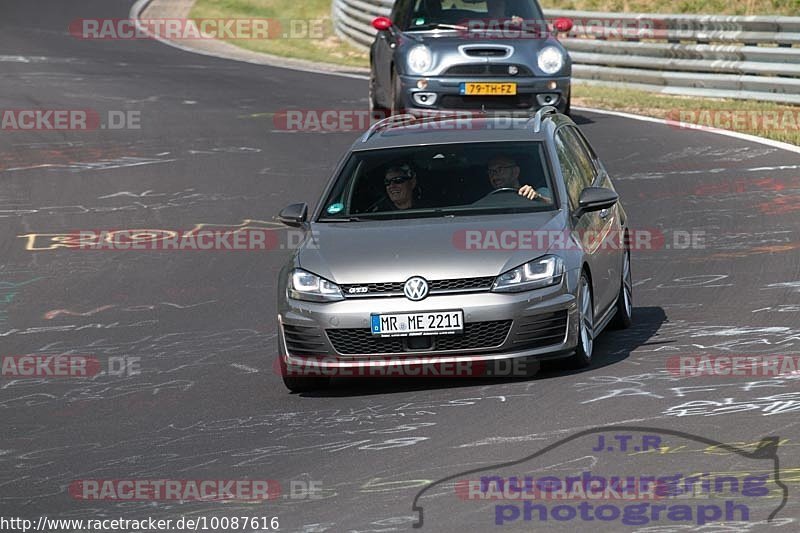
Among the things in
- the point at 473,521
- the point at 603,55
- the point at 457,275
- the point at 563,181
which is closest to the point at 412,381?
the point at 457,275

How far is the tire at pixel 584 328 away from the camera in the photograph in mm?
9492

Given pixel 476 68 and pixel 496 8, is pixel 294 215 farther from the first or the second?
pixel 496 8

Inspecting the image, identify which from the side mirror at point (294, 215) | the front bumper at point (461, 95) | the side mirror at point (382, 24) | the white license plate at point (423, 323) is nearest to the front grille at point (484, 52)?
the front bumper at point (461, 95)

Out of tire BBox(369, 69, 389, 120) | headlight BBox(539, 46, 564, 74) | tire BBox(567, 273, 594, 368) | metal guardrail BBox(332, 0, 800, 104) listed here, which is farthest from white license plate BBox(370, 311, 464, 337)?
metal guardrail BBox(332, 0, 800, 104)

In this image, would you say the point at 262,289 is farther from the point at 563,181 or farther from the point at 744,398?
the point at 744,398

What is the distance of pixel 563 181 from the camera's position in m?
10.3

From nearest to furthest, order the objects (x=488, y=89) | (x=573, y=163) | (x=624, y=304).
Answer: (x=573, y=163)
(x=624, y=304)
(x=488, y=89)

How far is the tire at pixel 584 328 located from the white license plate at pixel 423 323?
0.76 m

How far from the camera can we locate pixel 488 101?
20.4 metres

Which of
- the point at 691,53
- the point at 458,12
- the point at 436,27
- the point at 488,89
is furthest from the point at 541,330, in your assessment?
the point at 691,53

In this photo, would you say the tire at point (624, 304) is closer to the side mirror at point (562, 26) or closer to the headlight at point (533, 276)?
the headlight at point (533, 276)

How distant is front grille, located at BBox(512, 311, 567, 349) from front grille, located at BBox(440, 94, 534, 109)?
1123 centimetres

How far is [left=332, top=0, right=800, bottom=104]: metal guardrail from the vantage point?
23.3 m

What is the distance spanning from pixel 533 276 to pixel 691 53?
1648 centimetres
